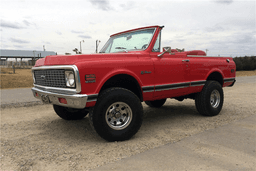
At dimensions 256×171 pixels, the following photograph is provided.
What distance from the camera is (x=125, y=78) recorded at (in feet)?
11.9

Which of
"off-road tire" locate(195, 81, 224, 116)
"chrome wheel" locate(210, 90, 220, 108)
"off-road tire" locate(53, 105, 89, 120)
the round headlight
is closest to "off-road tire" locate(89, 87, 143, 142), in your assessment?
the round headlight

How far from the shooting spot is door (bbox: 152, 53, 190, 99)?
3.96 metres

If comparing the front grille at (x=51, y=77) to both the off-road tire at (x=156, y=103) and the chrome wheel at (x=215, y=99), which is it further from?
the chrome wheel at (x=215, y=99)

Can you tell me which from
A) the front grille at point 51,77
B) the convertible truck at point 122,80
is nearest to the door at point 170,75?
the convertible truck at point 122,80

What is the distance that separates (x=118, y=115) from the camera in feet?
11.1

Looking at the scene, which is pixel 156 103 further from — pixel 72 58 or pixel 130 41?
pixel 72 58

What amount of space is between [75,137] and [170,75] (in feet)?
7.09

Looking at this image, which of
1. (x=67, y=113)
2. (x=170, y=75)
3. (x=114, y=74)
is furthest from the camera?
(x=67, y=113)

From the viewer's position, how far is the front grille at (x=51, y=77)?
3246 mm

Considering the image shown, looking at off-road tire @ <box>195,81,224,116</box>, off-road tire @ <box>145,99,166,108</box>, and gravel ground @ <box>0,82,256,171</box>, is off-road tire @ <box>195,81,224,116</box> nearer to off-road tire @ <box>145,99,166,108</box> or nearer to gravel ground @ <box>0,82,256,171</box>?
gravel ground @ <box>0,82,256,171</box>

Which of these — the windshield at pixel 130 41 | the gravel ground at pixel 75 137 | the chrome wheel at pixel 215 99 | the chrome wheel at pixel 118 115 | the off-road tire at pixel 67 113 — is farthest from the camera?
the chrome wheel at pixel 215 99

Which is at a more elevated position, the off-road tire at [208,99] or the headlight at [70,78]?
the headlight at [70,78]

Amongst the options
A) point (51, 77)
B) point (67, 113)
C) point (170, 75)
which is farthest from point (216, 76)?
point (51, 77)

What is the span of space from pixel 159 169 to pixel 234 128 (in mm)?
2268
